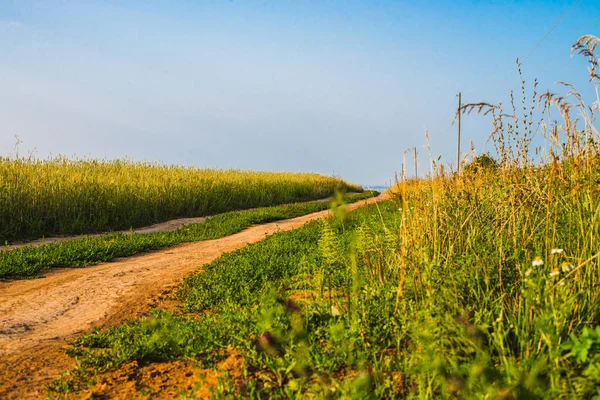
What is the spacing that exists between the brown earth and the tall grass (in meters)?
5.22

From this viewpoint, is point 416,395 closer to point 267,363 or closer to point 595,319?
point 267,363

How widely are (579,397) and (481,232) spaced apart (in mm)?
2767

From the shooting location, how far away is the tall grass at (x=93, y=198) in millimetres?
13078

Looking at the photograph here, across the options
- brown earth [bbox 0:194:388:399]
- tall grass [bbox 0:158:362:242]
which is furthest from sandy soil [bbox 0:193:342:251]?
brown earth [bbox 0:194:388:399]

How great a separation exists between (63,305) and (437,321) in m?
4.88

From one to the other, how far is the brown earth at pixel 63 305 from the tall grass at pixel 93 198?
522 centimetres

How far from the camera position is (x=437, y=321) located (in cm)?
332

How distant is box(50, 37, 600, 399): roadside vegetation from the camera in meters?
2.93

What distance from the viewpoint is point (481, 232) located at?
5.30 meters

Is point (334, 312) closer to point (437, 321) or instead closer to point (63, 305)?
point (437, 321)

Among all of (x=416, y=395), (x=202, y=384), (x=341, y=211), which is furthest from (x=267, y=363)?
(x=341, y=211)

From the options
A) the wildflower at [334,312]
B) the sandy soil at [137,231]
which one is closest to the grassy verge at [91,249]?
the sandy soil at [137,231]

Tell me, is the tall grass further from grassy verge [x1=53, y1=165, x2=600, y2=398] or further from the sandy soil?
grassy verge [x1=53, y1=165, x2=600, y2=398]

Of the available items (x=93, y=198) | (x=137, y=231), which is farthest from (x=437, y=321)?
(x=93, y=198)
